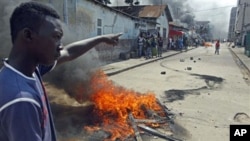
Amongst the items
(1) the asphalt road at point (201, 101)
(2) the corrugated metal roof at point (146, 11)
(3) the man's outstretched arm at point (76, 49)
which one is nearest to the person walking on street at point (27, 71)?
(3) the man's outstretched arm at point (76, 49)

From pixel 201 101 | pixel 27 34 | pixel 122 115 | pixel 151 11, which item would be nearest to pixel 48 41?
pixel 27 34

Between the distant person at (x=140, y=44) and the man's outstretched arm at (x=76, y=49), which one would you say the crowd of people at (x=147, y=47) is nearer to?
the distant person at (x=140, y=44)

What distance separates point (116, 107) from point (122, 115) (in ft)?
0.75

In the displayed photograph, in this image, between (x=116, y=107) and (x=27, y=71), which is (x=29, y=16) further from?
(x=116, y=107)

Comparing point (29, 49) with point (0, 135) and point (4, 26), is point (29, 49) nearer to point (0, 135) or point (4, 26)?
point (0, 135)

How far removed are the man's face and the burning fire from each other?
11.9 ft

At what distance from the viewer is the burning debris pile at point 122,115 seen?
4.82 metres

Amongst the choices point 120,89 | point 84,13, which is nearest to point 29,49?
point 120,89

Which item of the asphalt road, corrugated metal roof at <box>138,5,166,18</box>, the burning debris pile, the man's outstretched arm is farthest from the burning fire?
corrugated metal roof at <box>138,5,166,18</box>

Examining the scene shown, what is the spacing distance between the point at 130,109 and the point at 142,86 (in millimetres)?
4256

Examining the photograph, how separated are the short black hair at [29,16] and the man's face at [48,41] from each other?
0.02 m

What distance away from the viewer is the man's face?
3.76ft

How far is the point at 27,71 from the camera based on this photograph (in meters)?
1.14

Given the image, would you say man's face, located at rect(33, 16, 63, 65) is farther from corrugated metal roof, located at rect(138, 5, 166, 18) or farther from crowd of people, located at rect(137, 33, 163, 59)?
corrugated metal roof, located at rect(138, 5, 166, 18)
